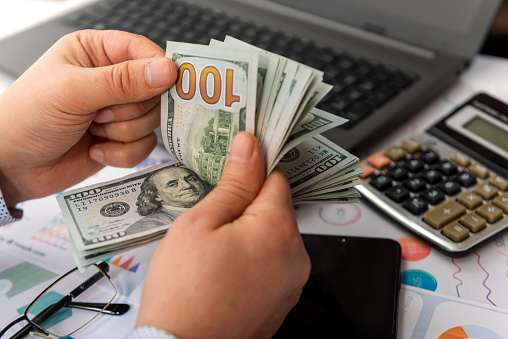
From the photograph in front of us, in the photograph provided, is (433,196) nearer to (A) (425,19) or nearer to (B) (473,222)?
(B) (473,222)

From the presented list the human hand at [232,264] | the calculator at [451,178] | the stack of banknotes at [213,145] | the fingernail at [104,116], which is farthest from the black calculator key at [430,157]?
the fingernail at [104,116]

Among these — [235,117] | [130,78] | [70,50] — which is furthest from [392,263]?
[70,50]

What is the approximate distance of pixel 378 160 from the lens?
0.69m

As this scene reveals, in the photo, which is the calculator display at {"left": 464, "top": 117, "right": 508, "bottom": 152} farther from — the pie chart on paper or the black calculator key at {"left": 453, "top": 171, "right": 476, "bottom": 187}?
the pie chart on paper

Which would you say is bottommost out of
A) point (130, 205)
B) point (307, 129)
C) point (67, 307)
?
point (67, 307)

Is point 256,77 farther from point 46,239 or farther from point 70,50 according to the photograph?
point 46,239

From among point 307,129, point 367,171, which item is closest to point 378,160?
point 367,171

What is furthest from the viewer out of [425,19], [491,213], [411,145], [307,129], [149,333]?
[425,19]

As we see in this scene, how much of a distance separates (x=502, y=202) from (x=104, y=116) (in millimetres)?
543

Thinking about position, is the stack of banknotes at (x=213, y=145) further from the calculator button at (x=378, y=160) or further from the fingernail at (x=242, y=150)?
the calculator button at (x=378, y=160)

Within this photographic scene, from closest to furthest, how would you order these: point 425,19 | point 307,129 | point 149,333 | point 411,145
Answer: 1. point 149,333
2. point 307,129
3. point 411,145
4. point 425,19

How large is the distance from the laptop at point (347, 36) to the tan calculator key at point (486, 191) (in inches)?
6.7

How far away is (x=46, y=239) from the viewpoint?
664 mm

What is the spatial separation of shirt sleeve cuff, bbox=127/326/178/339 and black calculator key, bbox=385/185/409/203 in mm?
382
